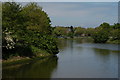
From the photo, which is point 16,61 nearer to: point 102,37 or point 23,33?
point 23,33

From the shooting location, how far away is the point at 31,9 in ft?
133

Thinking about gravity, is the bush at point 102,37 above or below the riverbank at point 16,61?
above

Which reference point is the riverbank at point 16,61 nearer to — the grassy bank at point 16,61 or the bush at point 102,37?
the grassy bank at point 16,61

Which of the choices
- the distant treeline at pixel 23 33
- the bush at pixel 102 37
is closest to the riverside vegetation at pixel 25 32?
the distant treeline at pixel 23 33

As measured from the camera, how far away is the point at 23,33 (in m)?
30.6

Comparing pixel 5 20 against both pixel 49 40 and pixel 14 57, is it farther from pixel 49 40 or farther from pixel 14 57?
pixel 49 40

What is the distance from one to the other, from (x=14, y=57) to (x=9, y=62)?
1615 mm

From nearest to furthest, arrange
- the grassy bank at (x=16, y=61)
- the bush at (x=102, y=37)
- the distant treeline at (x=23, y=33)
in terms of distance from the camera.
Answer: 1. the grassy bank at (x=16, y=61)
2. the distant treeline at (x=23, y=33)
3. the bush at (x=102, y=37)

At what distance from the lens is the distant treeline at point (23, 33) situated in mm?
28250

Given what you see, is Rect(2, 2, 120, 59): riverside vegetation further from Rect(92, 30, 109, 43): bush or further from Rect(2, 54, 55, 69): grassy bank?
Rect(92, 30, 109, 43): bush

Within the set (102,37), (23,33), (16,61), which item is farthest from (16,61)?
(102,37)

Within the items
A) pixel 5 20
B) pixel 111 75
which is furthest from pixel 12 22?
pixel 111 75

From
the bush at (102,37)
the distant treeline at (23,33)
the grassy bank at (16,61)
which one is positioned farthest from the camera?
the bush at (102,37)

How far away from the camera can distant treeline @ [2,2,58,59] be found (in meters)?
28.2
